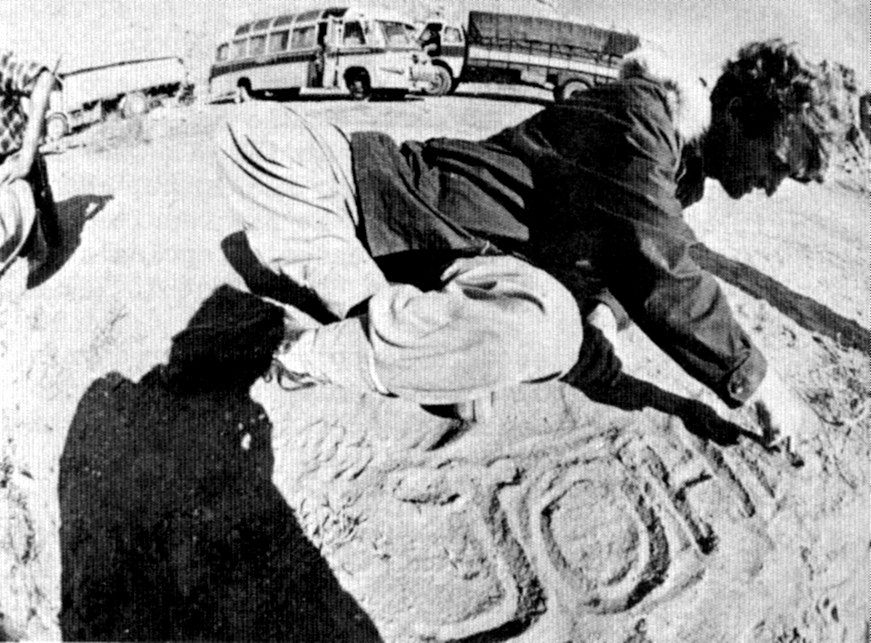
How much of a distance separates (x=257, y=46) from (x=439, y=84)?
116 centimetres

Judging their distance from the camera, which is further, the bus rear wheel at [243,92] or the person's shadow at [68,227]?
the bus rear wheel at [243,92]

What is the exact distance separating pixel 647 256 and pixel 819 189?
264 cm

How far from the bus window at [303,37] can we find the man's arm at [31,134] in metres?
1.61

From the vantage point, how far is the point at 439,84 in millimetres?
4234

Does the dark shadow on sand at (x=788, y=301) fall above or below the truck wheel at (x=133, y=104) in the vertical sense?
below

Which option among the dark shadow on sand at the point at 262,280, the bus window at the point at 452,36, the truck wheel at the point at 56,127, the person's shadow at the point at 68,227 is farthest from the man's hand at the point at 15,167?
the bus window at the point at 452,36

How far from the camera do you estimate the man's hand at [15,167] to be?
202 centimetres

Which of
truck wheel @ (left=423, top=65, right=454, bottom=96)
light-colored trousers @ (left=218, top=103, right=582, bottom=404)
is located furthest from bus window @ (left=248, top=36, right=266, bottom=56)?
light-colored trousers @ (left=218, top=103, right=582, bottom=404)

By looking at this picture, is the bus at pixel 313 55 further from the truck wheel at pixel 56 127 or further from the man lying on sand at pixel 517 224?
the man lying on sand at pixel 517 224

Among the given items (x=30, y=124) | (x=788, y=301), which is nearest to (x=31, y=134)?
(x=30, y=124)

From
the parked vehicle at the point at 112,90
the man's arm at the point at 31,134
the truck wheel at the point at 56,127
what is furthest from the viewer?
the parked vehicle at the point at 112,90

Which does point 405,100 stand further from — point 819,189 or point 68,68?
point 819,189

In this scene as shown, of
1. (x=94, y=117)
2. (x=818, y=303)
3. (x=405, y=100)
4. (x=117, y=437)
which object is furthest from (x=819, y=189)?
(x=94, y=117)

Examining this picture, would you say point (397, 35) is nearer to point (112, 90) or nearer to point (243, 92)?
point (243, 92)
